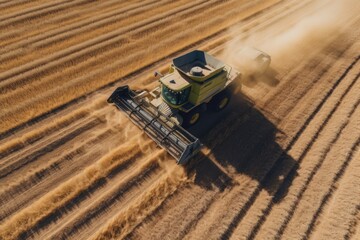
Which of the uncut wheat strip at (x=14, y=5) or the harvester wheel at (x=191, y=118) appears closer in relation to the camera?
the harvester wheel at (x=191, y=118)

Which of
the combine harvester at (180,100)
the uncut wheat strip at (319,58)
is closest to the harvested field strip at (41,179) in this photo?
the combine harvester at (180,100)

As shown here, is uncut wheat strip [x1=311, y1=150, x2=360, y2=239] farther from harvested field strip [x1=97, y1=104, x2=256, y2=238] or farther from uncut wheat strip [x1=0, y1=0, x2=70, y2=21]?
uncut wheat strip [x1=0, y1=0, x2=70, y2=21]

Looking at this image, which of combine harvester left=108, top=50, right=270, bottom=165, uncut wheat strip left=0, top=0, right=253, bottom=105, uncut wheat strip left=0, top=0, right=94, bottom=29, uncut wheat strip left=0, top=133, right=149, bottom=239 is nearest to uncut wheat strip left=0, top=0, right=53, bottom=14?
uncut wheat strip left=0, top=0, right=94, bottom=29

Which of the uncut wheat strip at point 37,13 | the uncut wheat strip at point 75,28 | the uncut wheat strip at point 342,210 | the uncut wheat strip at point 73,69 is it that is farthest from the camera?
the uncut wheat strip at point 37,13

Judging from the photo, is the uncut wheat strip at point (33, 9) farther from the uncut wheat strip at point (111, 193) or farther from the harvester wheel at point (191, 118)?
the harvester wheel at point (191, 118)

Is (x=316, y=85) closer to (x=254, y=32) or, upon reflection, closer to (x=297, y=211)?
(x=254, y=32)

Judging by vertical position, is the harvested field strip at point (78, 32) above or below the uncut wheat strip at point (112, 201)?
above
